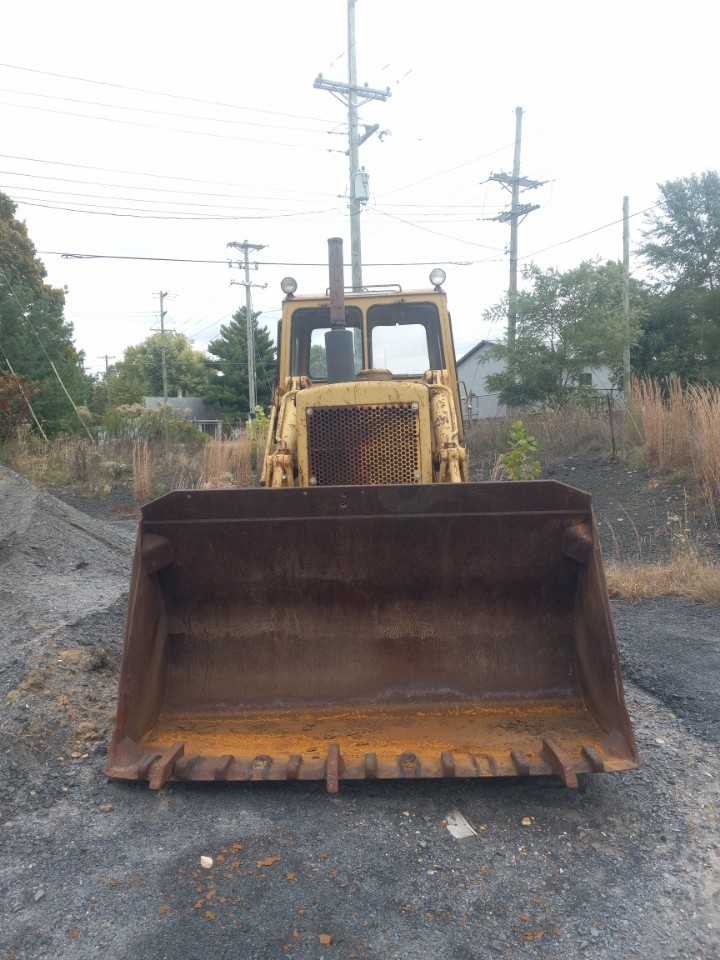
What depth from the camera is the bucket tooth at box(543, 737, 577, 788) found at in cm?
297

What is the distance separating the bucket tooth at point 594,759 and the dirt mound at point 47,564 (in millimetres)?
3196

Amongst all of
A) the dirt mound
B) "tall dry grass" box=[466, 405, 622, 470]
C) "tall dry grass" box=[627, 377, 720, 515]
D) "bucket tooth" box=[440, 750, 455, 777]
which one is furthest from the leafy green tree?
"bucket tooth" box=[440, 750, 455, 777]

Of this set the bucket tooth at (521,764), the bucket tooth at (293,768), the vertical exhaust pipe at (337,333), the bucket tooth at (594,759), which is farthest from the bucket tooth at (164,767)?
the vertical exhaust pipe at (337,333)

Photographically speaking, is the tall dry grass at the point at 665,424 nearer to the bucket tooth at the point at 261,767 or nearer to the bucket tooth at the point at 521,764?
the bucket tooth at the point at 521,764

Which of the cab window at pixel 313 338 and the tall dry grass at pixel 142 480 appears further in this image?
the tall dry grass at pixel 142 480

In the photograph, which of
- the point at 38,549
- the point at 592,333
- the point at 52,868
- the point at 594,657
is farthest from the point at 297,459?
the point at 592,333

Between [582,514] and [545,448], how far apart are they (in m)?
12.5

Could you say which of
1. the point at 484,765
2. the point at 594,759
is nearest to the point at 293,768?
the point at 484,765

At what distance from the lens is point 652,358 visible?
27.3 metres

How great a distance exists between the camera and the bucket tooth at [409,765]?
3047 millimetres

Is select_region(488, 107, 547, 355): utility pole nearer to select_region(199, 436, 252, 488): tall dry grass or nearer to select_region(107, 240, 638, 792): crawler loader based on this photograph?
select_region(199, 436, 252, 488): tall dry grass

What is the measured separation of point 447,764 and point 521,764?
286 millimetres

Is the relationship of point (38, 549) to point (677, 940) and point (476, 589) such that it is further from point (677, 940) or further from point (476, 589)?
point (677, 940)

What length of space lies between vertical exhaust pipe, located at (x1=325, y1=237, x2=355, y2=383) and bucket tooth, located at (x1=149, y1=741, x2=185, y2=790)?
8.66 feet
